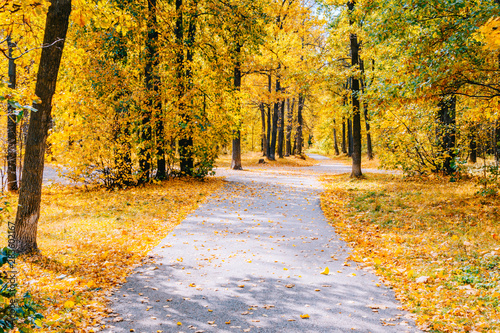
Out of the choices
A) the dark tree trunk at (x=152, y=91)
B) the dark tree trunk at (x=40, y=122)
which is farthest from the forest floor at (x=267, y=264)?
the dark tree trunk at (x=152, y=91)

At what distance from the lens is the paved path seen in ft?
13.5

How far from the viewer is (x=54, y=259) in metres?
5.71

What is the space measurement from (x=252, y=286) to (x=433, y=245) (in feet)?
12.9

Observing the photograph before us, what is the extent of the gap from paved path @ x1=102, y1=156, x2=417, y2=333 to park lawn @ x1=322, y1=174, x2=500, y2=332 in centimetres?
41

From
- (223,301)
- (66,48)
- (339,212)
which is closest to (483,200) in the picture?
(339,212)

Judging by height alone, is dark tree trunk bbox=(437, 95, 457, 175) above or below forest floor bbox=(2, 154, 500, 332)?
above

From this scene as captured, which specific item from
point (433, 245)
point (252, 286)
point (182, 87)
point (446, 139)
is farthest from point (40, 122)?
point (446, 139)

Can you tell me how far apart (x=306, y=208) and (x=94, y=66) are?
8.54 m

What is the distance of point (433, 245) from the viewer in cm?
675

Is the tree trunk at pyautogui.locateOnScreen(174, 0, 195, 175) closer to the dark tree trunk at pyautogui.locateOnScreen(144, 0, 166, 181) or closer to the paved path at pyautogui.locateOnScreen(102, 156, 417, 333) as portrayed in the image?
the dark tree trunk at pyautogui.locateOnScreen(144, 0, 166, 181)

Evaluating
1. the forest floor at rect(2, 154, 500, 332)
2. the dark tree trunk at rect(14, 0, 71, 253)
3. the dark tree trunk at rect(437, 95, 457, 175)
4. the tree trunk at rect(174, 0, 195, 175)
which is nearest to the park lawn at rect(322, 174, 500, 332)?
the forest floor at rect(2, 154, 500, 332)

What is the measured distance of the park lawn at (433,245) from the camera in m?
4.31

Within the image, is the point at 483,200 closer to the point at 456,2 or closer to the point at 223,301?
the point at 456,2

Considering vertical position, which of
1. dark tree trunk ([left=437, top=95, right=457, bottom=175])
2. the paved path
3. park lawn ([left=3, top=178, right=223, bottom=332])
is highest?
dark tree trunk ([left=437, top=95, right=457, bottom=175])
